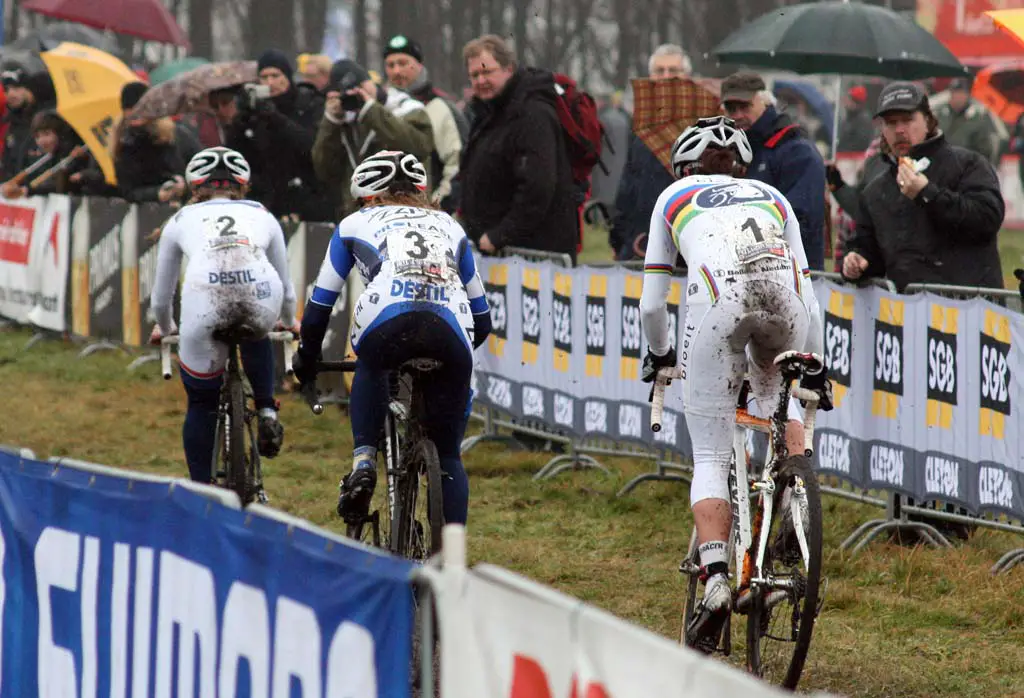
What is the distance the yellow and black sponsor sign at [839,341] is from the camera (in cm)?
940

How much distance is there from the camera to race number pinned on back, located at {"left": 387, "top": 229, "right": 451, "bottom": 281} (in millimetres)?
7168

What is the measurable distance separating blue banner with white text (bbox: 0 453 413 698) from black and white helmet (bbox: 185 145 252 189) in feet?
13.7

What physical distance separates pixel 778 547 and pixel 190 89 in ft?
33.4

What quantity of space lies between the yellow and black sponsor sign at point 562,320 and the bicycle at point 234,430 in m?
2.35

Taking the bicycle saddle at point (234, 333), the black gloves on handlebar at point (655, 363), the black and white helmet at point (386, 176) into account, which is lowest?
the bicycle saddle at point (234, 333)

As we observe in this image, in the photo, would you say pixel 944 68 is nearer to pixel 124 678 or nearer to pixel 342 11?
pixel 124 678

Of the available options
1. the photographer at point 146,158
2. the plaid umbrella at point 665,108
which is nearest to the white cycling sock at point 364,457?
the plaid umbrella at point 665,108

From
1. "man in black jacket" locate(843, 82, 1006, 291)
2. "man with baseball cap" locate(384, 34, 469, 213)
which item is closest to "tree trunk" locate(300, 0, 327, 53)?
"man with baseball cap" locate(384, 34, 469, 213)

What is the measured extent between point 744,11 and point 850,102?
13171 millimetres

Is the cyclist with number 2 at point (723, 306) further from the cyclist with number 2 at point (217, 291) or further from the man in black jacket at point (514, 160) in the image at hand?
the man in black jacket at point (514, 160)

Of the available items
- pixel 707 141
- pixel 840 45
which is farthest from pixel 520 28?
pixel 707 141

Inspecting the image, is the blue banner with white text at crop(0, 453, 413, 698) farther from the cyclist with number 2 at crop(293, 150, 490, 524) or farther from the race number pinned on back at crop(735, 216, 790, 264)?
the race number pinned on back at crop(735, 216, 790, 264)

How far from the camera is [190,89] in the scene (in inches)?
605

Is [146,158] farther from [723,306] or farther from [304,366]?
[723,306]
